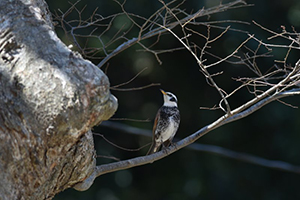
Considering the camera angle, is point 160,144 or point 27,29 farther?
point 160,144

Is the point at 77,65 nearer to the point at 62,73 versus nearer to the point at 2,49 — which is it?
the point at 62,73

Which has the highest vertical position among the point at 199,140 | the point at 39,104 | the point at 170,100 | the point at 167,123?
the point at 39,104

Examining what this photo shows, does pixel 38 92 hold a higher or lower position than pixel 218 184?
higher

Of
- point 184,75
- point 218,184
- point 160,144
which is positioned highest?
point 160,144

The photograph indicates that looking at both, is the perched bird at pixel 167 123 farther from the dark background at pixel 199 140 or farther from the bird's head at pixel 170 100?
the dark background at pixel 199 140

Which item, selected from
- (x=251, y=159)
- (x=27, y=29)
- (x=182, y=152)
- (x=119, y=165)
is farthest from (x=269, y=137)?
(x=27, y=29)

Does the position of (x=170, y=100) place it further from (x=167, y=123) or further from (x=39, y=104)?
(x=39, y=104)

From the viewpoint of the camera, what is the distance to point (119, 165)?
372 centimetres

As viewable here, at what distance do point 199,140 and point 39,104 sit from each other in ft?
20.7

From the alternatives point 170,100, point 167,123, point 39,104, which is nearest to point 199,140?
point 170,100

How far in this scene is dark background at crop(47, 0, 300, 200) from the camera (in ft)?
27.8

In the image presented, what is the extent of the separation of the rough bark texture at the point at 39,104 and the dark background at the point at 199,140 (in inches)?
215

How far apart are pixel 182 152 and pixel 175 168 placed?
0.97 ft

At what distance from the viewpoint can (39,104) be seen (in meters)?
2.74
